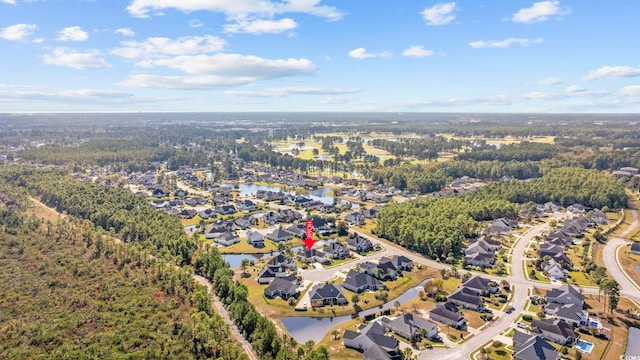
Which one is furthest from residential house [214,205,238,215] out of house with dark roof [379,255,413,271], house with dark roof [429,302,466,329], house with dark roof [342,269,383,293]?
house with dark roof [429,302,466,329]

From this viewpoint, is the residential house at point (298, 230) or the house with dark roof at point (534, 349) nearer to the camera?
the house with dark roof at point (534, 349)

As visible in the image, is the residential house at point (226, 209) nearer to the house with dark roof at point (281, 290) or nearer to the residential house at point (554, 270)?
the house with dark roof at point (281, 290)

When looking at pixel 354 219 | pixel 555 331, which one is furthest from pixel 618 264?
pixel 354 219

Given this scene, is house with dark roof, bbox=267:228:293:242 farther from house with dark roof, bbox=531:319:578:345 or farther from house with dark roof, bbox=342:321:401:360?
house with dark roof, bbox=531:319:578:345

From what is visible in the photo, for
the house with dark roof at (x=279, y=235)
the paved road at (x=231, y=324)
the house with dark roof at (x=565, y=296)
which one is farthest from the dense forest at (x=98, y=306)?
the house with dark roof at (x=565, y=296)

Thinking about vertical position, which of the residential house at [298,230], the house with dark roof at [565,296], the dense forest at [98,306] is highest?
the dense forest at [98,306]

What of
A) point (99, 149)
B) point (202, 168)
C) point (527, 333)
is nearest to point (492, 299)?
point (527, 333)
